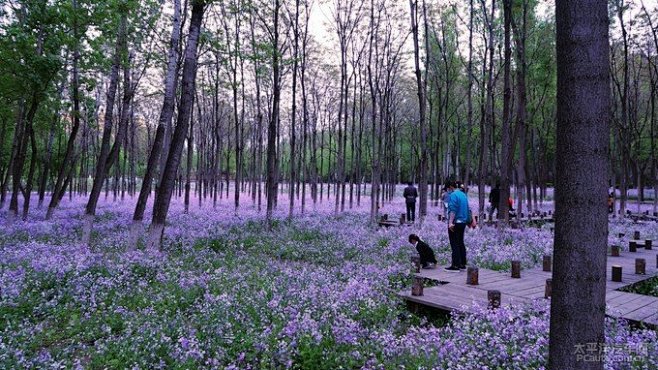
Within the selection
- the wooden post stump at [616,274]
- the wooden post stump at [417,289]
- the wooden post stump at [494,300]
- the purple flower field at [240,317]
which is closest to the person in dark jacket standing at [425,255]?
the purple flower field at [240,317]

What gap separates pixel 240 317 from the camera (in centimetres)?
668

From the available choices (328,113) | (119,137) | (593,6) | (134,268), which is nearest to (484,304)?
(593,6)

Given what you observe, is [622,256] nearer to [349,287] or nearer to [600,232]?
[349,287]

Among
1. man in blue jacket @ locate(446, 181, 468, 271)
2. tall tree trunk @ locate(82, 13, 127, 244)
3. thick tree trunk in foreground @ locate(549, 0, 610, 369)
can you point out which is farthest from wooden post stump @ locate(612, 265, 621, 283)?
tall tree trunk @ locate(82, 13, 127, 244)

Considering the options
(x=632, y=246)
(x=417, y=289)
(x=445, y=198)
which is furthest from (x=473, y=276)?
(x=445, y=198)

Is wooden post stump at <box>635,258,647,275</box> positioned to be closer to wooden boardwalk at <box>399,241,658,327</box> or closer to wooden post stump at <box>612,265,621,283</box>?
wooden boardwalk at <box>399,241,658,327</box>

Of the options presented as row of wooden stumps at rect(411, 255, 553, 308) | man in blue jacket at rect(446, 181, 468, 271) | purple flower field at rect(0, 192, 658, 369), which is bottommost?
purple flower field at rect(0, 192, 658, 369)

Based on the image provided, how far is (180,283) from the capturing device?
8.50m

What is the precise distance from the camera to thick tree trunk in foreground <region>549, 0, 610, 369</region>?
2611mm

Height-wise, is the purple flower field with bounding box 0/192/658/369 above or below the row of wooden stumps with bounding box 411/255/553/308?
below

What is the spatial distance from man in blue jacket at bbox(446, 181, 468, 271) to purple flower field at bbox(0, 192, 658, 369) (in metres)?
1.20

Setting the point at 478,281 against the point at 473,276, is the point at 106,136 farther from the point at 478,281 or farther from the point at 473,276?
the point at 478,281

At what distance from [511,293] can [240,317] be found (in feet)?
18.4

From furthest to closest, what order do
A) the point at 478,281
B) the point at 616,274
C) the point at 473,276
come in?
the point at 616,274
the point at 478,281
the point at 473,276
